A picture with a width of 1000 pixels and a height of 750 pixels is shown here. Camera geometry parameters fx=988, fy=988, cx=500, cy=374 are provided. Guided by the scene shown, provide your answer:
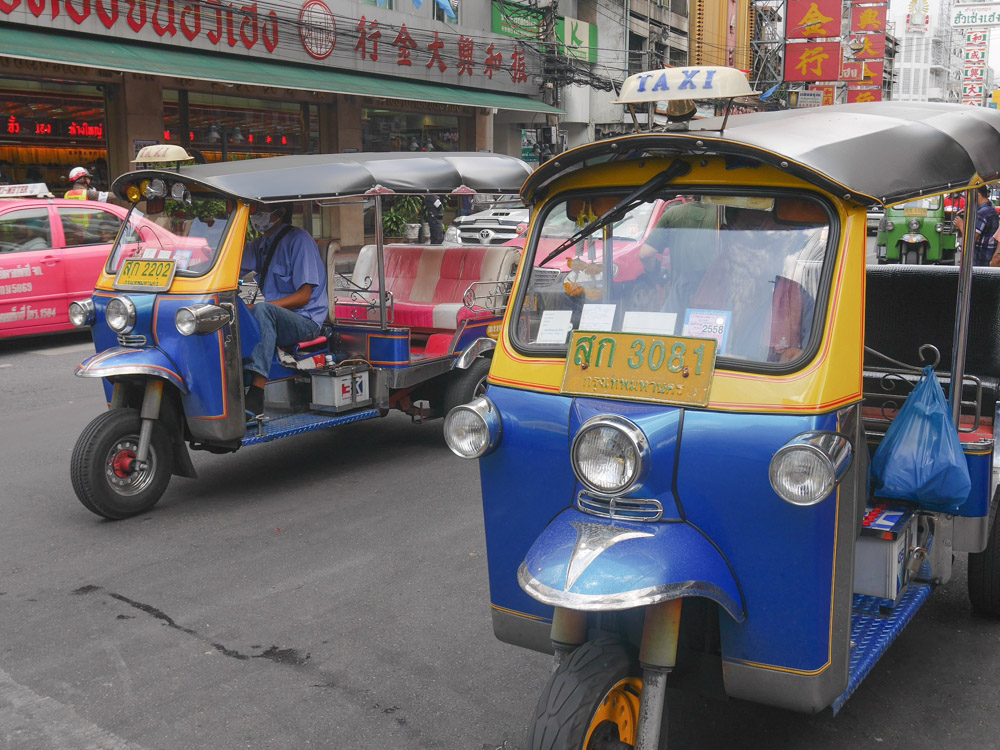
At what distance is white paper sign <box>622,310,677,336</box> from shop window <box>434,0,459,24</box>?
22563mm

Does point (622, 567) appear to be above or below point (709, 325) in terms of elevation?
below

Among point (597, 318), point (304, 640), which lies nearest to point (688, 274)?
point (597, 318)

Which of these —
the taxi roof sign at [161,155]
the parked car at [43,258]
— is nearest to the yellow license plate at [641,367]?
the taxi roof sign at [161,155]

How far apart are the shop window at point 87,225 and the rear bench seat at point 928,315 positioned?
8.83 m

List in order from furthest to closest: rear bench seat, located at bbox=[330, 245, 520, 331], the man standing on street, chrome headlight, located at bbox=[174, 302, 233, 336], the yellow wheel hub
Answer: the man standing on street, rear bench seat, located at bbox=[330, 245, 520, 331], chrome headlight, located at bbox=[174, 302, 233, 336], the yellow wheel hub

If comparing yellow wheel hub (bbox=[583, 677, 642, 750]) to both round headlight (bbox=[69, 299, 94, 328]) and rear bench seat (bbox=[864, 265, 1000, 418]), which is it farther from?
round headlight (bbox=[69, 299, 94, 328])

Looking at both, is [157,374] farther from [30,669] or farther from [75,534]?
[30,669]

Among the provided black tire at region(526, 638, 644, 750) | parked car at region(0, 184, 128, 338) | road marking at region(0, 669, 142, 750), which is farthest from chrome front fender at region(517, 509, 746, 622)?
parked car at region(0, 184, 128, 338)

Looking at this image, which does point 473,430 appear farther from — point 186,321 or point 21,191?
point 21,191

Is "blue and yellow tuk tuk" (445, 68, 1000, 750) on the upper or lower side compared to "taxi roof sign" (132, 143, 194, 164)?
lower

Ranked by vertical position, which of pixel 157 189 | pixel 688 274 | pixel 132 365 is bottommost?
pixel 132 365

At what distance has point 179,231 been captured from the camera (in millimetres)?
6188

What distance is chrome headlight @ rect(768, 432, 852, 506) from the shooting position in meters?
2.60

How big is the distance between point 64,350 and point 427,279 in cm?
535
